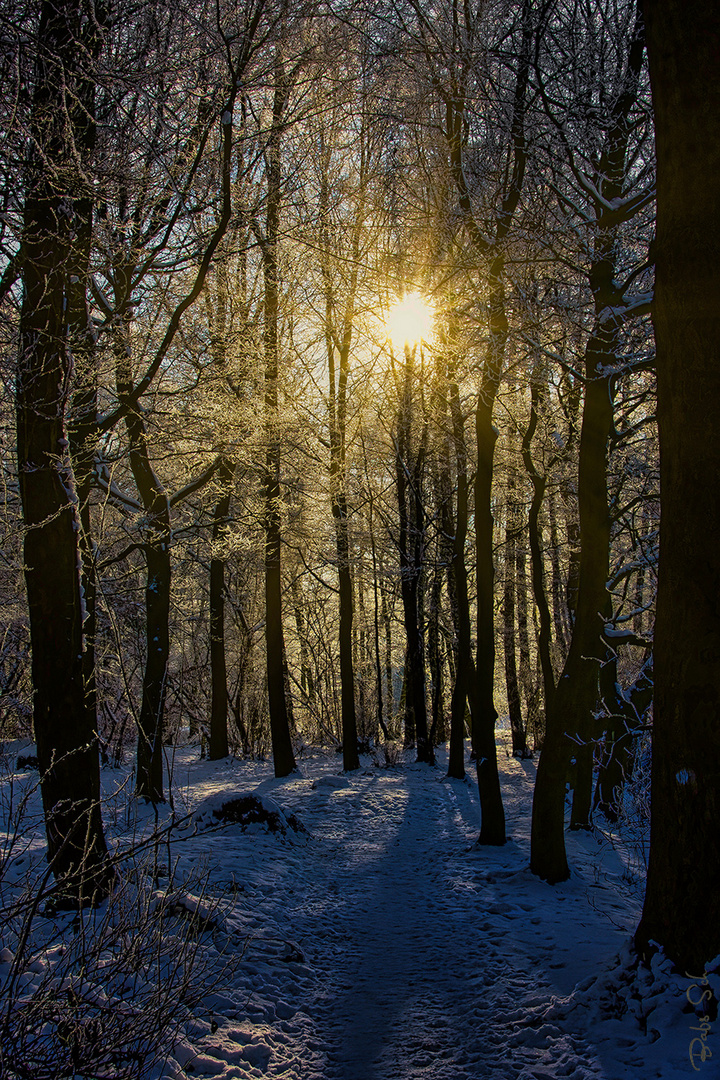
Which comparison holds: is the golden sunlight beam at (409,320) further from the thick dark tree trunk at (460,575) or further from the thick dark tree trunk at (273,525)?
the thick dark tree trunk at (273,525)

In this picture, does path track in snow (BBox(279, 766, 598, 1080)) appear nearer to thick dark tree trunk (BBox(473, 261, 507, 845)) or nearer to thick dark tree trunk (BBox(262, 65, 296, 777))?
thick dark tree trunk (BBox(473, 261, 507, 845))

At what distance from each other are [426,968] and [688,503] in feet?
13.7

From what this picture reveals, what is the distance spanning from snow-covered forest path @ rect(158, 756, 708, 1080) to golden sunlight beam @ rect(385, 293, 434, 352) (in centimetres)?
686

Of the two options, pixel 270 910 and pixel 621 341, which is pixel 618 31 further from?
pixel 270 910

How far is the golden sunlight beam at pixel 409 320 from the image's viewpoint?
8797 mm

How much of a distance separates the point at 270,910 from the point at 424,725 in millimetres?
10797

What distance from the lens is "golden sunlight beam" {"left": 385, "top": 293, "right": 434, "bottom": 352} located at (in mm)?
8797

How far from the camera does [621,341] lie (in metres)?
7.16

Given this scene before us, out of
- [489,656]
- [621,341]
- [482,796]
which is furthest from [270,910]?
[621,341]

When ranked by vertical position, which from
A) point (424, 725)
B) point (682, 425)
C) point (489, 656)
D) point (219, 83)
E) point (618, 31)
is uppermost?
point (618, 31)

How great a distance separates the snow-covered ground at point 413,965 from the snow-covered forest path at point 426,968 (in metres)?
0.01

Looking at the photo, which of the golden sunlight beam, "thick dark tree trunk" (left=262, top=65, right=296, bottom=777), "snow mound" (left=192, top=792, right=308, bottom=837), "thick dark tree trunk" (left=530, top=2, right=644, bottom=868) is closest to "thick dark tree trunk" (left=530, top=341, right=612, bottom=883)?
"thick dark tree trunk" (left=530, top=2, right=644, bottom=868)

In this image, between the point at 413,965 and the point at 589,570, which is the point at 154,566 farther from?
the point at 413,965

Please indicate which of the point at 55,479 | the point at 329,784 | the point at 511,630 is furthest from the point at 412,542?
the point at 55,479
